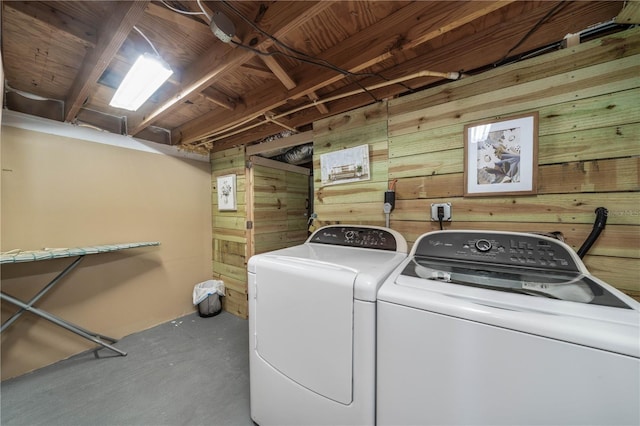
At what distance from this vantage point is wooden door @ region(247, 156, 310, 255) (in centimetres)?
268

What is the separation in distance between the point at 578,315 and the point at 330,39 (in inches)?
64.7

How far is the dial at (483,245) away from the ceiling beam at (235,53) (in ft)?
4.22

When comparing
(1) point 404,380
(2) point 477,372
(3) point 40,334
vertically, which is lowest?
(3) point 40,334

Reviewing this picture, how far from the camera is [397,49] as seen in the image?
1169mm

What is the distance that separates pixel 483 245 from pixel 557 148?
0.66 meters

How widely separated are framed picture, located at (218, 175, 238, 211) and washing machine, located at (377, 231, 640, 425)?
2.43 m

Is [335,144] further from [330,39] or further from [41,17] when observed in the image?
[41,17]

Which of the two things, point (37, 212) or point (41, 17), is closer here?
point (41, 17)

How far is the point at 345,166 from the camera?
1834 millimetres

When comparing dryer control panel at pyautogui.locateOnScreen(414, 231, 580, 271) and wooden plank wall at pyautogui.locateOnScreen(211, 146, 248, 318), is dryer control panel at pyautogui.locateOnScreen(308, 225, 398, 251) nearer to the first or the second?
dryer control panel at pyautogui.locateOnScreen(414, 231, 580, 271)

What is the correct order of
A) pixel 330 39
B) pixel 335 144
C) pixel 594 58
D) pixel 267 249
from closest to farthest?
pixel 594 58, pixel 330 39, pixel 335 144, pixel 267 249

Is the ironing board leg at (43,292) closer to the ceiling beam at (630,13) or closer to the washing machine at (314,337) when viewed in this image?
the washing machine at (314,337)

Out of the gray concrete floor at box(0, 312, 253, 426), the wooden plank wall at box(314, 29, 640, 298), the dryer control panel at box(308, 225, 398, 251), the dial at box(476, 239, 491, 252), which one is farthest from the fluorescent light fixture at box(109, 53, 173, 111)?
the gray concrete floor at box(0, 312, 253, 426)

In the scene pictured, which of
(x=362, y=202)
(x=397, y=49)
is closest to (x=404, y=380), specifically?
(x=362, y=202)
